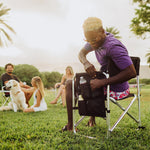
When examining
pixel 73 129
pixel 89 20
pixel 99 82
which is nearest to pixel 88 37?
pixel 89 20

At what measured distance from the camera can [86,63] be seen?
2701mm

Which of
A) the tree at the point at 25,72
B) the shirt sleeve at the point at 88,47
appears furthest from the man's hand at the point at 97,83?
the tree at the point at 25,72

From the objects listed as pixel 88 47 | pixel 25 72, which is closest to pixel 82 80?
pixel 88 47

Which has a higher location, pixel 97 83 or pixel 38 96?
pixel 97 83

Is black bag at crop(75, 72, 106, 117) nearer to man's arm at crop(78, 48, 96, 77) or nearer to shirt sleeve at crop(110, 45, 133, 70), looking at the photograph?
man's arm at crop(78, 48, 96, 77)

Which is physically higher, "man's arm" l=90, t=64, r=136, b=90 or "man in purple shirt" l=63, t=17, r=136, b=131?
"man in purple shirt" l=63, t=17, r=136, b=131

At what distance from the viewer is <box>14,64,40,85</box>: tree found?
32.0 metres

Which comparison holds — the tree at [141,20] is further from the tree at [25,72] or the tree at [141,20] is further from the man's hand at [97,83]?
the tree at [25,72]

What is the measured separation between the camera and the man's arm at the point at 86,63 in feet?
8.09

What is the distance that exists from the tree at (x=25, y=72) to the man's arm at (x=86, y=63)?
97.6ft

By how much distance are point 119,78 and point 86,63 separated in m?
0.59

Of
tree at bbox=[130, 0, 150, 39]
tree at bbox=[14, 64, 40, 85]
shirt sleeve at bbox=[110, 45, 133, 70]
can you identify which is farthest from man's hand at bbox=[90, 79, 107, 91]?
tree at bbox=[14, 64, 40, 85]

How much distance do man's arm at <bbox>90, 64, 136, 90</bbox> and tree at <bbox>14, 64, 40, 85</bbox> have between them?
30434 millimetres

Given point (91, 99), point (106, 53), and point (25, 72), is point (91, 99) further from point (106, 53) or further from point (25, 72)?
point (25, 72)
